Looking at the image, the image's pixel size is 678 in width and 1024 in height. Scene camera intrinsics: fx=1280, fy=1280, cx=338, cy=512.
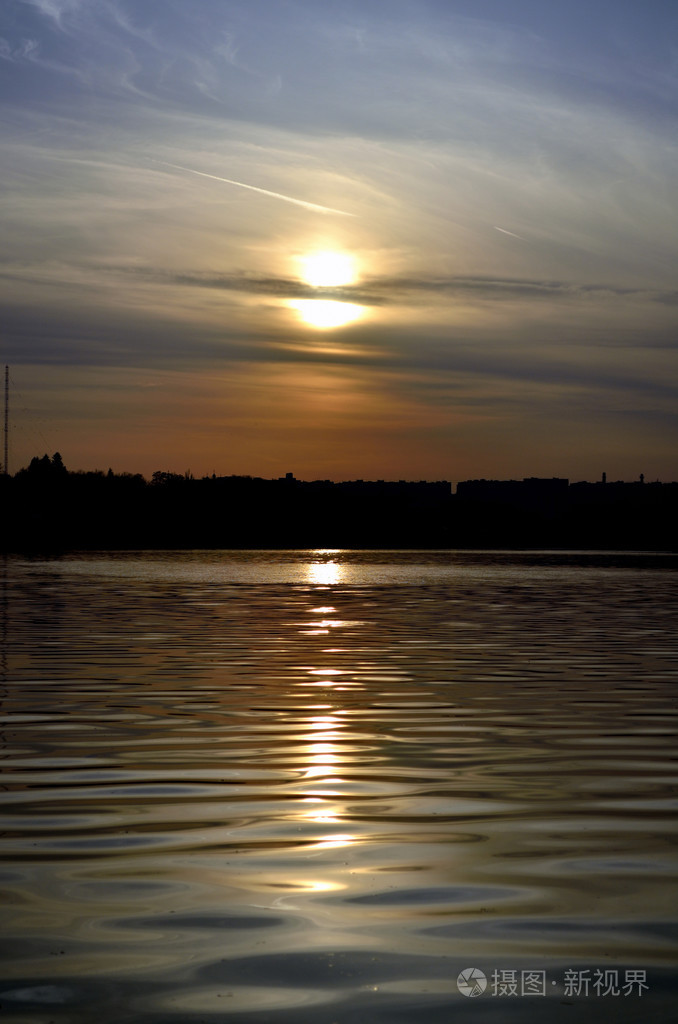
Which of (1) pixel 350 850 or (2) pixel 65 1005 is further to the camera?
(1) pixel 350 850

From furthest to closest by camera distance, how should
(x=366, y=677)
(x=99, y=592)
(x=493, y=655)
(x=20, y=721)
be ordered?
(x=99, y=592) < (x=493, y=655) < (x=366, y=677) < (x=20, y=721)

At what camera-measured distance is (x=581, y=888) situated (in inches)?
356

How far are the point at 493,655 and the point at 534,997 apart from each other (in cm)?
1993

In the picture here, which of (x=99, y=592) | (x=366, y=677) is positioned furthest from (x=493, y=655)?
(x=99, y=592)

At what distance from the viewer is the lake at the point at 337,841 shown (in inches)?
280

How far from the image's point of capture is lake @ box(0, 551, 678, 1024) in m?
7.10

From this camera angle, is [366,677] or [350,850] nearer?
[350,850]

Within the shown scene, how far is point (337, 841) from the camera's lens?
33.9ft

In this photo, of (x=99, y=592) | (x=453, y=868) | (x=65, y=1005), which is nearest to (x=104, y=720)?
(x=453, y=868)

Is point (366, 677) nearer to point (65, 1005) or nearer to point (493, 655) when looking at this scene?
point (493, 655)

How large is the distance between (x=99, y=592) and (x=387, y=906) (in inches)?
1856

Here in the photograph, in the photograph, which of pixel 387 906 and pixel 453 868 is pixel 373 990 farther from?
pixel 453 868

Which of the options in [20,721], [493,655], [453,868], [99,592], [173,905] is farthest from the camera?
[99,592]

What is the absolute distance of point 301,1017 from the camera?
21.8 ft
